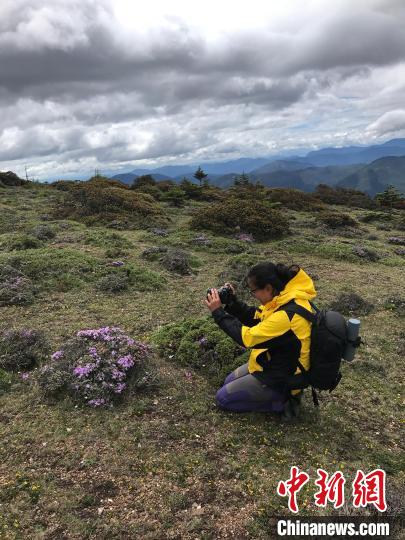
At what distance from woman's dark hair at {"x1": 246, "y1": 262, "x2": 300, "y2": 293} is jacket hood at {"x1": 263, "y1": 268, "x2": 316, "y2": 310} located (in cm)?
6

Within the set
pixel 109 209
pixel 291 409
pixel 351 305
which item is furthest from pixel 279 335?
pixel 109 209

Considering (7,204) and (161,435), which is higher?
A: (7,204)

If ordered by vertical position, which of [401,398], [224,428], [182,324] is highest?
[182,324]

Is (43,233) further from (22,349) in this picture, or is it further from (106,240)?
(22,349)

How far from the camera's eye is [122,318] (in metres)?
9.81

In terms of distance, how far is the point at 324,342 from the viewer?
5.06m

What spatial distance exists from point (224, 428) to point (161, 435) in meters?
0.93

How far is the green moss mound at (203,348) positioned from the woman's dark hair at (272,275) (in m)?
2.52

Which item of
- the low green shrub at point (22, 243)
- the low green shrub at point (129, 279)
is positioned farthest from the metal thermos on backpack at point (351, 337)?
the low green shrub at point (22, 243)

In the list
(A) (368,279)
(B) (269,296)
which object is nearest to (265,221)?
(A) (368,279)

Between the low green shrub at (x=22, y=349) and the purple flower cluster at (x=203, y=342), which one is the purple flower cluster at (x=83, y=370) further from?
the purple flower cluster at (x=203, y=342)

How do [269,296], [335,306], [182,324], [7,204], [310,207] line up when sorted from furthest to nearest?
[310,207] → [7,204] → [335,306] → [182,324] → [269,296]

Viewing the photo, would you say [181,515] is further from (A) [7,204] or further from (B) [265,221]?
(A) [7,204]

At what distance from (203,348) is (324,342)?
318 cm
